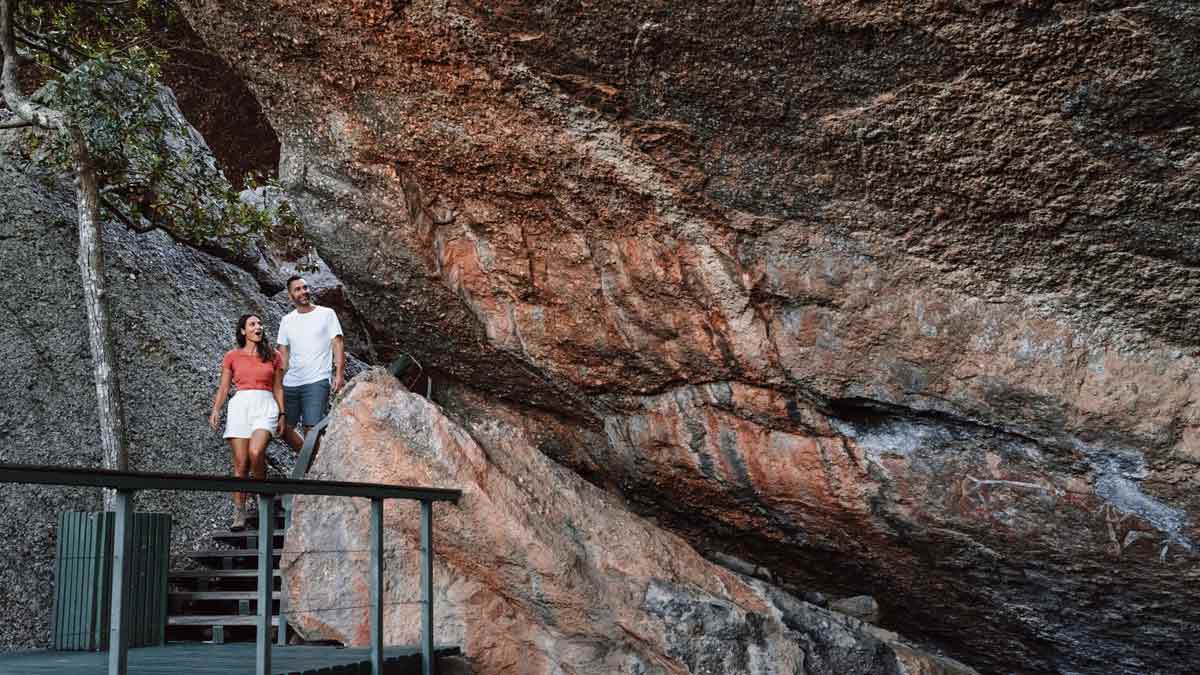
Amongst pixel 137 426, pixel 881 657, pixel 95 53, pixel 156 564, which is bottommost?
pixel 881 657

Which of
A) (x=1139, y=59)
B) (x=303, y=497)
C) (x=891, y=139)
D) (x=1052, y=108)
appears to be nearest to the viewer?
(x=1139, y=59)

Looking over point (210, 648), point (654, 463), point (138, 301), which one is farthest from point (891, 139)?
point (138, 301)

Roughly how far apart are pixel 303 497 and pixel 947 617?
425cm

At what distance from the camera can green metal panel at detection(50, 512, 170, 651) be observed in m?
6.61

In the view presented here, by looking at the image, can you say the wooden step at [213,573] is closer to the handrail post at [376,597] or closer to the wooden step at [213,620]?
the wooden step at [213,620]

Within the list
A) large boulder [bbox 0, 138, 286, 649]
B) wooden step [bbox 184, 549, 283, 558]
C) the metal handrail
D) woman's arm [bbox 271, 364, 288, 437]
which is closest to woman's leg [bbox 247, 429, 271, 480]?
woman's arm [bbox 271, 364, 288, 437]

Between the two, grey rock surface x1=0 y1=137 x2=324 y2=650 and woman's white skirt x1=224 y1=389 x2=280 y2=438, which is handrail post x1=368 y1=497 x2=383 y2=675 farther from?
grey rock surface x1=0 y1=137 x2=324 y2=650

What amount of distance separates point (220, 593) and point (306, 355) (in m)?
1.81

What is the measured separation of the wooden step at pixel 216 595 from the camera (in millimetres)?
7527

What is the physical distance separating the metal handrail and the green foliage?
4.82 metres

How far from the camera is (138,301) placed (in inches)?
440

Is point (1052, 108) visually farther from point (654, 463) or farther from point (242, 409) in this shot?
point (242, 409)

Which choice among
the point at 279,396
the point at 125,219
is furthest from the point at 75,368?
the point at 279,396

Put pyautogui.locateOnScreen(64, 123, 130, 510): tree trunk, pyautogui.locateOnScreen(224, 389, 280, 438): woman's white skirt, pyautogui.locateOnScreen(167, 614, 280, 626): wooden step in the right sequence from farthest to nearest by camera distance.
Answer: pyautogui.locateOnScreen(64, 123, 130, 510): tree trunk < pyautogui.locateOnScreen(224, 389, 280, 438): woman's white skirt < pyautogui.locateOnScreen(167, 614, 280, 626): wooden step
